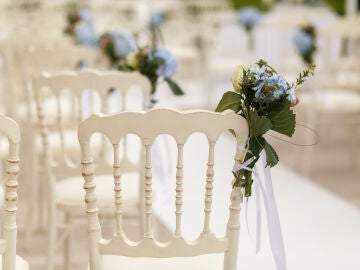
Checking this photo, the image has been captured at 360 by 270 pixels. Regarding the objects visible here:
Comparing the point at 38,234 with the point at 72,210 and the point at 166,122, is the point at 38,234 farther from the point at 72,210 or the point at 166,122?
the point at 166,122

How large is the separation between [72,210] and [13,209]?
0.88 meters

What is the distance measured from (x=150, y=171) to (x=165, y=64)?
1119 mm

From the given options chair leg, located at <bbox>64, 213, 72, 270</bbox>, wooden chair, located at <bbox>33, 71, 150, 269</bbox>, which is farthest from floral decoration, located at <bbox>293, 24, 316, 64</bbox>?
chair leg, located at <bbox>64, 213, 72, 270</bbox>

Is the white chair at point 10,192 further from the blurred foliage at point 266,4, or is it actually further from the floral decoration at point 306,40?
the blurred foliage at point 266,4

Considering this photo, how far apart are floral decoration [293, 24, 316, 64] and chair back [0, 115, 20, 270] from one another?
3329 mm

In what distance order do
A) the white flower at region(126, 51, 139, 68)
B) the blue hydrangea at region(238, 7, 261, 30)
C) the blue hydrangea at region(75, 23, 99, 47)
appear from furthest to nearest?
1. the blue hydrangea at region(238, 7, 261, 30)
2. the blue hydrangea at region(75, 23, 99, 47)
3. the white flower at region(126, 51, 139, 68)

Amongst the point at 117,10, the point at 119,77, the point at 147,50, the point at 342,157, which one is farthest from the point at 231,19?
the point at 119,77

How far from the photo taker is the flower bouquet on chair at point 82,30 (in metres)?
3.91

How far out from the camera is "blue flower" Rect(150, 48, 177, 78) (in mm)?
2709

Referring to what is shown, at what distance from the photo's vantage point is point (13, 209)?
1.68 meters

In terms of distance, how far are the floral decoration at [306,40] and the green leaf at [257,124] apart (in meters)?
3.13

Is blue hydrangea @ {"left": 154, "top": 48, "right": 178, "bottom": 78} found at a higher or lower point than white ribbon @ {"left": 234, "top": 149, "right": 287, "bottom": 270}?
higher

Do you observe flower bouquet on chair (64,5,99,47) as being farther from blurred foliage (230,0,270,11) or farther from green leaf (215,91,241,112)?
blurred foliage (230,0,270,11)

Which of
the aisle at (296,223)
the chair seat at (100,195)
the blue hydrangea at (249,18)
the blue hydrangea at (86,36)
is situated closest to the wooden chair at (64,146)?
the chair seat at (100,195)
